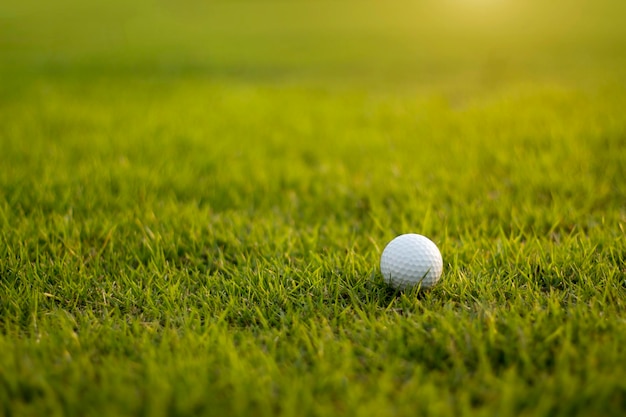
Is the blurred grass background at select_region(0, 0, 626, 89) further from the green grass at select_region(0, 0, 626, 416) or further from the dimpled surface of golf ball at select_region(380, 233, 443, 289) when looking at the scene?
the dimpled surface of golf ball at select_region(380, 233, 443, 289)

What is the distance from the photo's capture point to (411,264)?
273 cm

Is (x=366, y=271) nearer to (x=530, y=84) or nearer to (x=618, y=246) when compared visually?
(x=618, y=246)

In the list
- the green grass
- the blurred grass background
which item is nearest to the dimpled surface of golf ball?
the green grass

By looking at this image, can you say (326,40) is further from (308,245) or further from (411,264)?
(411,264)

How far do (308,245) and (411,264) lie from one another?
0.83m

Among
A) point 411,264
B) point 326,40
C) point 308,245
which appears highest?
point 326,40

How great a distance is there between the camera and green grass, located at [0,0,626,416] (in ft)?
6.79

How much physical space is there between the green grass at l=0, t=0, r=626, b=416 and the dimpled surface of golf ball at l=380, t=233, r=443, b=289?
0.23 ft

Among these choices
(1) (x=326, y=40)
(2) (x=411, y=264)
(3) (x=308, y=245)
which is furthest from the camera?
(1) (x=326, y=40)

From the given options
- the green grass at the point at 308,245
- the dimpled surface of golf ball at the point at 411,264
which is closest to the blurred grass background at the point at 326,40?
the green grass at the point at 308,245

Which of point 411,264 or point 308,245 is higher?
point 411,264

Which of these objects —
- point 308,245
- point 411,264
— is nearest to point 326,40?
point 308,245

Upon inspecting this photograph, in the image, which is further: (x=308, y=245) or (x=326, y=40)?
(x=326, y=40)

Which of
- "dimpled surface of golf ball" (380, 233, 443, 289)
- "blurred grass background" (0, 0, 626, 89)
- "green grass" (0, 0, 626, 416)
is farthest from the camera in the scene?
"blurred grass background" (0, 0, 626, 89)
